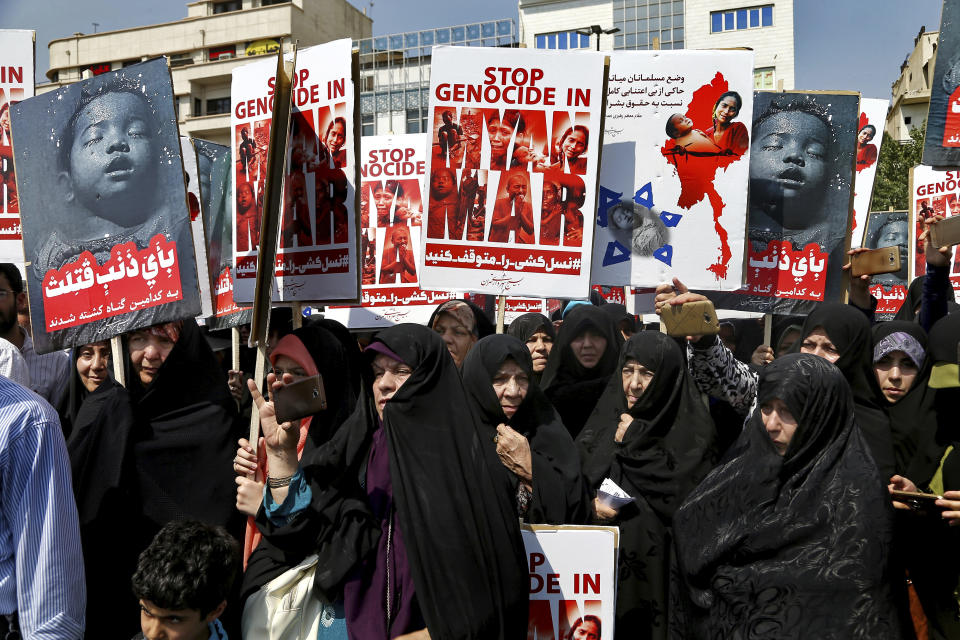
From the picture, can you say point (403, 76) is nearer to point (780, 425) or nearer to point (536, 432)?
point (536, 432)

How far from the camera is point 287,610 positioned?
279 cm

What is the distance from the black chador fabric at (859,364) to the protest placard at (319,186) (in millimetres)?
2055

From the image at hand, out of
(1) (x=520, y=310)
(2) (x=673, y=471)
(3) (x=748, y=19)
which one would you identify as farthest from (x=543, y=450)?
(3) (x=748, y=19)

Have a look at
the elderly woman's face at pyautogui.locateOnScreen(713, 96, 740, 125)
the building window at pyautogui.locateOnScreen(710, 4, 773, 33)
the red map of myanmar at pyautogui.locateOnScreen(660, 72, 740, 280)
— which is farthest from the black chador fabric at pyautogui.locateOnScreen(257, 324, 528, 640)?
the building window at pyautogui.locateOnScreen(710, 4, 773, 33)

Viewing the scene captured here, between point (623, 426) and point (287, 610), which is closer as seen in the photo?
point (287, 610)

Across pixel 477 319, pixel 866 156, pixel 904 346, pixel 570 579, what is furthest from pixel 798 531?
pixel 866 156

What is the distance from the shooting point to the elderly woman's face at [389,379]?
115 inches

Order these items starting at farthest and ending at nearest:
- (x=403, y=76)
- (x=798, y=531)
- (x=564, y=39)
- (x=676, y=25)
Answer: (x=564, y=39), (x=676, y=25), (x=403, y=76), (x=798, y=531)

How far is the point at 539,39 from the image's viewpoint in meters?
48.9

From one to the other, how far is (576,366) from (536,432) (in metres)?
1.28

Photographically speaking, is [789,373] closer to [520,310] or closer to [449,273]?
[449,273]

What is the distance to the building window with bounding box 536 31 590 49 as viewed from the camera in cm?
4741

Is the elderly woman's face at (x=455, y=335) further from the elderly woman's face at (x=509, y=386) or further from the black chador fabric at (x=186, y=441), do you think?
the black chador fabric at (x=186, y=441)

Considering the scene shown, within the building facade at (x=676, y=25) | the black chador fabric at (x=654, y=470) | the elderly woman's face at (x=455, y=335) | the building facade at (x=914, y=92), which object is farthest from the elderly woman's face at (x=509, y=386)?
the building facade at (x=914, y=92)
